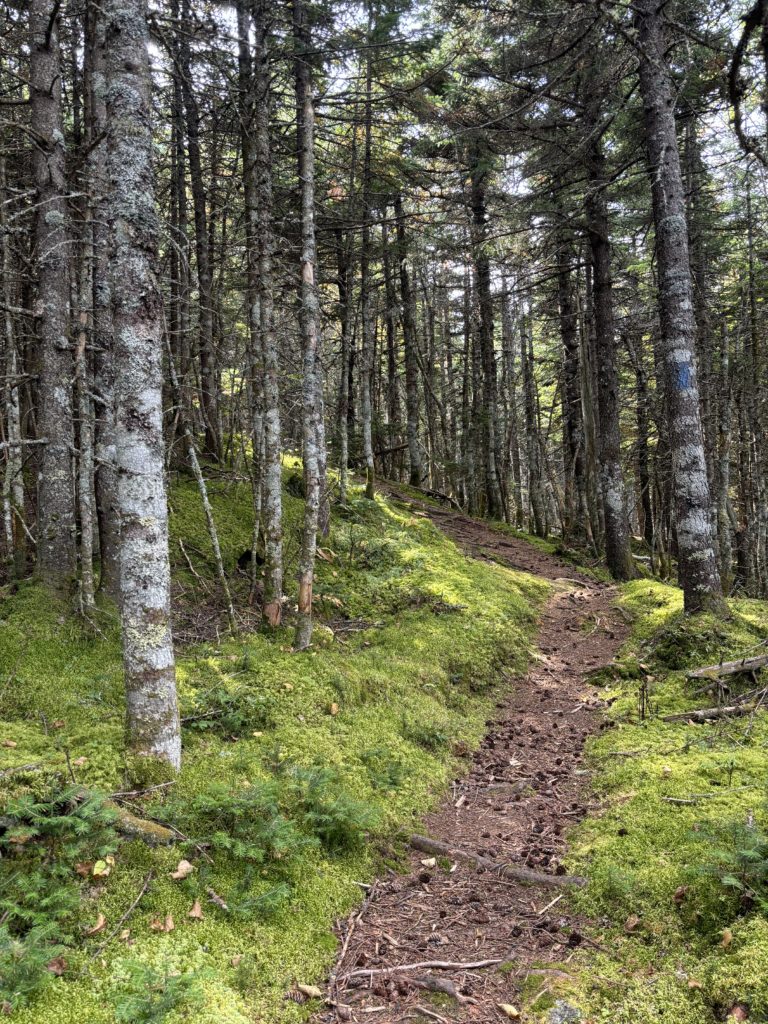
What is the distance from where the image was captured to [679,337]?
26.1 ft

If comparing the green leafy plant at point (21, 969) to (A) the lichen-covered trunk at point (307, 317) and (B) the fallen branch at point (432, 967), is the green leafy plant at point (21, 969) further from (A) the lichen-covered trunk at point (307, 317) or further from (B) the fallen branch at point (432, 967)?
(A) the lichen-covered trunk at point (307, 317)

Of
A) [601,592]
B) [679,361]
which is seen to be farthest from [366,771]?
[601,592]

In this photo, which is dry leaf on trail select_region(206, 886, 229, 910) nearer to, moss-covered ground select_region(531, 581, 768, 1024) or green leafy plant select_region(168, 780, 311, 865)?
green leafy plant select_region(168, 780, 311, 865)

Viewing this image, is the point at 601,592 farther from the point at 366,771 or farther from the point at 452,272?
the point at 452,272

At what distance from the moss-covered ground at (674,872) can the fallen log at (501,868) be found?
0.14 m

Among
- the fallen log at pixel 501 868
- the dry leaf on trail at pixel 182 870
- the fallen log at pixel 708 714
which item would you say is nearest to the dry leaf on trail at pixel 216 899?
the dry leaf on trail at pixel 182 870

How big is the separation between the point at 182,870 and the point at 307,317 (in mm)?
6103

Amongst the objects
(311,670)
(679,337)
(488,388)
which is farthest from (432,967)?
(488,388)

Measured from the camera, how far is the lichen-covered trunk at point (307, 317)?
713 centimetres

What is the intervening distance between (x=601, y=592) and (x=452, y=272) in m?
17.7

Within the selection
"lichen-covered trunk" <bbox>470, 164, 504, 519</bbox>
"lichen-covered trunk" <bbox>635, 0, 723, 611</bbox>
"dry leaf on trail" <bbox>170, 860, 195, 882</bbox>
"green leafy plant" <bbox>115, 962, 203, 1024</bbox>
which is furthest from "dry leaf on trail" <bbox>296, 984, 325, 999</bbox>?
"lichen-covered trunk" <bbox>470, 164, 504, 519</bbox>

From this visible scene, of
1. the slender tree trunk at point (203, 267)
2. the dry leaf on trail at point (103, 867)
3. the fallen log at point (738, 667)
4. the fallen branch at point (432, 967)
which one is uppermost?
the slender tree trunk at point (203, 267)

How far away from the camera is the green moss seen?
9.81 feet

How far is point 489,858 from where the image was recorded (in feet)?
15.4
